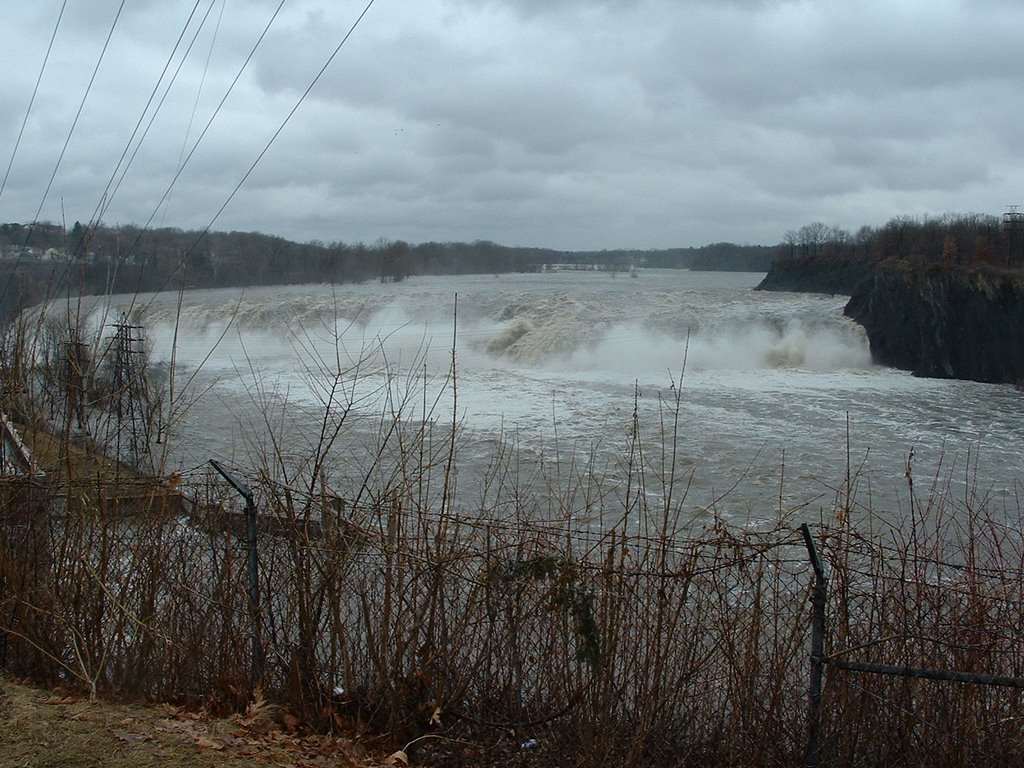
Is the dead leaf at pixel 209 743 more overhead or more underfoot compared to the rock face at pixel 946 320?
more underfoot

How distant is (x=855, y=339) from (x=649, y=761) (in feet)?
124

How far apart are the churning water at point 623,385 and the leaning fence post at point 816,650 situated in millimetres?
3252

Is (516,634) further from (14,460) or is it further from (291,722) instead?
(14,460)

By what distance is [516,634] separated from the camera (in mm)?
4941

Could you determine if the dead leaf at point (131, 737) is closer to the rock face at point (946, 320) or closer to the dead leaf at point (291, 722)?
the dead leaf at point (291, 722)

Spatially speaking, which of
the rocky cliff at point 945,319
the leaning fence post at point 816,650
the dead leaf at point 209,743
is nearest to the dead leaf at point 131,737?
the dead leaf at point 209,743

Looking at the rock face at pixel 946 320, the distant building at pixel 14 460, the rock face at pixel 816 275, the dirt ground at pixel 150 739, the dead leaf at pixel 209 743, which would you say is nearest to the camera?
the dirt ground at pixel 150 739

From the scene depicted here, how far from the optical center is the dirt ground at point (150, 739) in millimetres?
4176

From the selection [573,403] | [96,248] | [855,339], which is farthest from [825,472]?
[855,339]

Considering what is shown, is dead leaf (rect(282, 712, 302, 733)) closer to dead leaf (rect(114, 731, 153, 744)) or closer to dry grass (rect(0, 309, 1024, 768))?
dry grass (rect(0, 309, 1024, 768))

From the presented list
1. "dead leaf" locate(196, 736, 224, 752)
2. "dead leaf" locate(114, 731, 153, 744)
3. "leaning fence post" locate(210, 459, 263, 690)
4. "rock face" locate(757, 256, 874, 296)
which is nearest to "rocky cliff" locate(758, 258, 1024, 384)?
"rock face" locate(757, 256, 874, 296)

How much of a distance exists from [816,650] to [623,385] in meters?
26.7

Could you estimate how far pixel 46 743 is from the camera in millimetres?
4270

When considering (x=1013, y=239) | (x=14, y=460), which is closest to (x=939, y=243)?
(x=1013, y=239)
